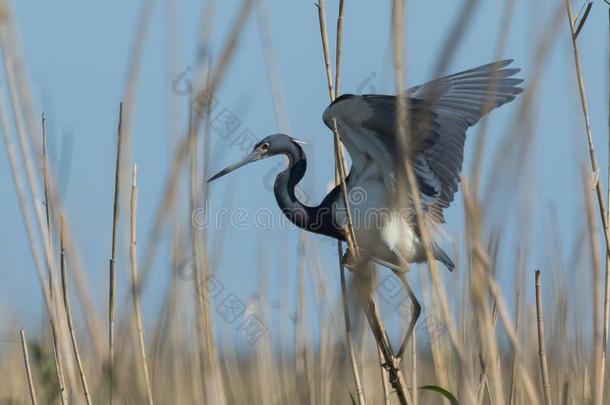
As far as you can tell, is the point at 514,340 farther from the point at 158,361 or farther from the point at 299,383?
the point at 299,383

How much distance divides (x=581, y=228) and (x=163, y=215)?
1130 millimetres

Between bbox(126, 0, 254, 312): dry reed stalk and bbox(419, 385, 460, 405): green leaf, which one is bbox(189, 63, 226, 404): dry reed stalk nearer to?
bbox(126, 0, 254, 312): dry reed stalk

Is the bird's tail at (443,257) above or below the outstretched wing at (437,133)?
below

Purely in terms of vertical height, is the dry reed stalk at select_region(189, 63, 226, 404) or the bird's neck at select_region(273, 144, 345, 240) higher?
the bird's neck at select_region(273, 144, 345, 240)

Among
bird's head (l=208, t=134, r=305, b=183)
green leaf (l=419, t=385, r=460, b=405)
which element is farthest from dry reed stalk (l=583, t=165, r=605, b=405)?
bird's head (l=208, t=134, r=305, b=183)

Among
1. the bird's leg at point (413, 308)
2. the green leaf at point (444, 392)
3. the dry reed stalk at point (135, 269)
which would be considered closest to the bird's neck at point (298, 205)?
the bird's leg at point (413, 308)

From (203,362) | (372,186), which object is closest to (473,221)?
(203,362)

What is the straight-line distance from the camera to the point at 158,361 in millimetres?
1497

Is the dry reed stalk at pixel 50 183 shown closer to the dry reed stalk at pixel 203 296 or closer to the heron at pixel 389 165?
the dry reed stalk at pixel 203 296

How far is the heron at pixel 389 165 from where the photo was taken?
2395 mm

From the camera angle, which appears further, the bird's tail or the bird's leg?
the bird's tail

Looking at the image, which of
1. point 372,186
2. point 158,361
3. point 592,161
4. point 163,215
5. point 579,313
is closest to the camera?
point 163,215

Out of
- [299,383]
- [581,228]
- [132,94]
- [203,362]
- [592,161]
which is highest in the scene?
[132,94]

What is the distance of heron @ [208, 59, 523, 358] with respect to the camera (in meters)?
2.39
